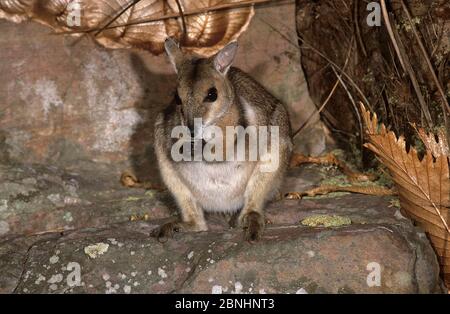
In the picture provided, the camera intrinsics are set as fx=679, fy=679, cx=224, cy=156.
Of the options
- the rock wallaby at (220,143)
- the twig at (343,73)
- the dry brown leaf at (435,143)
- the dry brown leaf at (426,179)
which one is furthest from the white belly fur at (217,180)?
the twig at (343,73)

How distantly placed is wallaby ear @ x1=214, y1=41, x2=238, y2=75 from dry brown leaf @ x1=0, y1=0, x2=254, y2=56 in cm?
143

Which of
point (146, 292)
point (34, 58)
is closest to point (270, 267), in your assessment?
point (146, 292)

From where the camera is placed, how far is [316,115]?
619 cm

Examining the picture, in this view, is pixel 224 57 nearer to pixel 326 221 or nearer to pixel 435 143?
pixel 326 221

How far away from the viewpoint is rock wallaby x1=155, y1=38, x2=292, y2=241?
4332 millimetres

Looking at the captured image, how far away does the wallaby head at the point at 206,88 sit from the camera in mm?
4277

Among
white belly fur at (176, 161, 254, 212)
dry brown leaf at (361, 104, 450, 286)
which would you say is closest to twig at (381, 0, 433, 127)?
dry brown leaf at (361, 104, 450, 286)

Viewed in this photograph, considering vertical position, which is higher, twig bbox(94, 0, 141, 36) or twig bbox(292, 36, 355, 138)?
twig bbox(94, 0, 141, 36)

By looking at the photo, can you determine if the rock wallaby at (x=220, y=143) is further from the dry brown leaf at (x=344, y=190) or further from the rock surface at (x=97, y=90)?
the rock surface at (x=97, y=90)

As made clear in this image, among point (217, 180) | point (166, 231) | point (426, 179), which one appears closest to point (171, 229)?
point (166, 231)

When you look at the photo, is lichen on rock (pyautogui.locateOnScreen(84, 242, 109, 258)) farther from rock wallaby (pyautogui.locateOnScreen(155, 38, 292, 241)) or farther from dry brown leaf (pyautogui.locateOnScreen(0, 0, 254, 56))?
dry brown leaf (pyautogui.locateOnScreen(0, 0, 254, 56))

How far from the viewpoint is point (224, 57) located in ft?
14.7

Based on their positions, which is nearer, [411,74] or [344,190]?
[411,74]

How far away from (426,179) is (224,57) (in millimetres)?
1505
